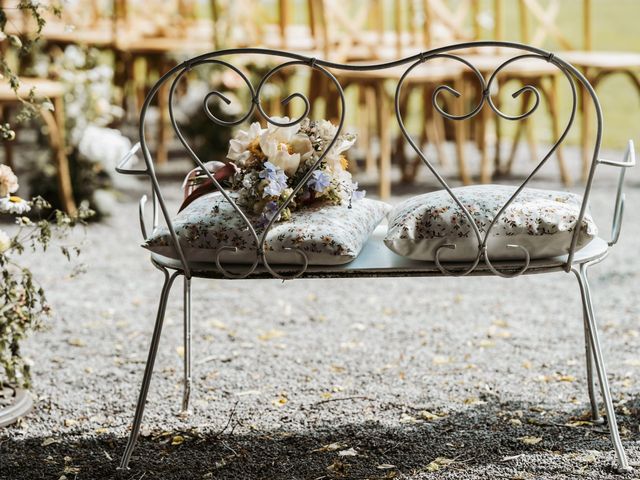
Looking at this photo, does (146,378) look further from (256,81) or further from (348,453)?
(256,81)

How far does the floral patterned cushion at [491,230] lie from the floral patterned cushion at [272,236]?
0.12 m

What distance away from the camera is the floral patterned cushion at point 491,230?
7.84 feet

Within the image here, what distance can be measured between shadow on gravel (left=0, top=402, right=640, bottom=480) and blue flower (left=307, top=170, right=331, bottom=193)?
0.70m

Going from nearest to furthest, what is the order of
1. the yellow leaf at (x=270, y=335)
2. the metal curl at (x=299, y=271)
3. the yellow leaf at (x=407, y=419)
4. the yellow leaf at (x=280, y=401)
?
the metal curl at (x=299, y=271)
the yellow leaf at (x=407, y=419)
the yellow leaf at (x=280, y=401)
the yellow leaf at (x=270, y=335)

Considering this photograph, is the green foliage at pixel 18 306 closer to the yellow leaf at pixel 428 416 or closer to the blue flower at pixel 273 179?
the blue flower at pixel 273 179

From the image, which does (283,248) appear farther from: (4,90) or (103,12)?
(103,12)

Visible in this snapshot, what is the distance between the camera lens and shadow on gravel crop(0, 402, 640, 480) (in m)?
2.50

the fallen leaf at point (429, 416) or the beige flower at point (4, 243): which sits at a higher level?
the beige flower at point (4, 243)

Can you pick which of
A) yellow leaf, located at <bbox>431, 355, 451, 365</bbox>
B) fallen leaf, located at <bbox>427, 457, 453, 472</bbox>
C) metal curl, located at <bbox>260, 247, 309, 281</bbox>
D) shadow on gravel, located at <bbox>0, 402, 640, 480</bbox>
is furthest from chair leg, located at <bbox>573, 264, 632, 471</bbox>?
yellow leaf, located at <bbox>431, 355, 451, 365</bbox>

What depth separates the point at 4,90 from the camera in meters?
4.59

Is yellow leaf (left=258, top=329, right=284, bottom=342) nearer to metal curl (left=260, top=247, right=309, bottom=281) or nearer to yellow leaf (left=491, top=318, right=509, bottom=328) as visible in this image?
yellow leaf (left=491, top=318, right=509, bottom=328)

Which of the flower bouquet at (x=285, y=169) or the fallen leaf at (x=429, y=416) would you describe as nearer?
the flower bouquet at (x=285, y=169)

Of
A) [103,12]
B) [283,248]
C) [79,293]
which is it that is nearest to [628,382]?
[283,248]

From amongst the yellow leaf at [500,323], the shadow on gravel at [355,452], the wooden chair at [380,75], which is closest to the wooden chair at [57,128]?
the wooden chair at [380,75]
